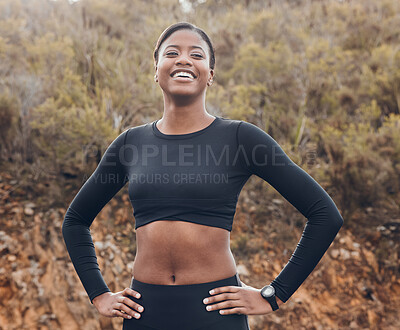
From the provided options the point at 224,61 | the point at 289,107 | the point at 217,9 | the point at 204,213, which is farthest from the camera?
the point at 217,9

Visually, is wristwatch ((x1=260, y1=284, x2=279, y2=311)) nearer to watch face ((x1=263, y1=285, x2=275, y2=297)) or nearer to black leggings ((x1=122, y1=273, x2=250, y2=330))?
watch face ((x1=263, y1=285, x2=275, y2=297))

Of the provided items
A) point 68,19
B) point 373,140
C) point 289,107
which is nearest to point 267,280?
point 373,140

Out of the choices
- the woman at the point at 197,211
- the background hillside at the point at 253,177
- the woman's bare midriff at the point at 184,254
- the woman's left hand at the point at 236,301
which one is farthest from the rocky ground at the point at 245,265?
the woman's left hand at the point at 236,301

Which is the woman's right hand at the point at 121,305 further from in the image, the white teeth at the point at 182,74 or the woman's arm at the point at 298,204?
the white teeth at the point at 182,74

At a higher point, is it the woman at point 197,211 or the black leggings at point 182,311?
the woman at point 197,211

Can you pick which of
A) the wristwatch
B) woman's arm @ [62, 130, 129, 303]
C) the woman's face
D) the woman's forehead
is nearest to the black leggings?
the wristwatch

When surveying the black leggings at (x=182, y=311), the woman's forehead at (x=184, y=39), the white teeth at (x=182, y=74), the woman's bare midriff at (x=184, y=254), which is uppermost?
the woman's forehead at (x=184, y=39)

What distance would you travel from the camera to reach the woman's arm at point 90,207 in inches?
76.9

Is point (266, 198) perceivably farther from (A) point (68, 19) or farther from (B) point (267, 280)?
(A) point (68, 19)

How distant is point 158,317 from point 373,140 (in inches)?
189

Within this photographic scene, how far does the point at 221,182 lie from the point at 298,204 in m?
0.33

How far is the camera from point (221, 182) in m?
1.67

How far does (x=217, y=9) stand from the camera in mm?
12836

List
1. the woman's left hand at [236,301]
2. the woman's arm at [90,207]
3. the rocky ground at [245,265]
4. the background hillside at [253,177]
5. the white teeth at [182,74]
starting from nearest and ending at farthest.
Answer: the woman's left hand at [236,301] → the white teeth at [182,74] → the woman's arm at [90,207] → the rocky ground at [245,265] → the background hillside at [253,177]
